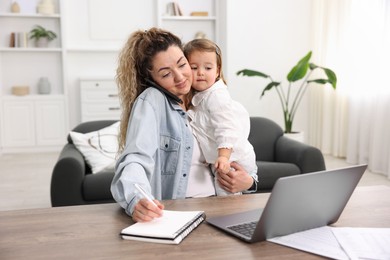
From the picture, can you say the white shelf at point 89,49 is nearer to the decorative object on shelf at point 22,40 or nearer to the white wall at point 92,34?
the white wall at point 92,34

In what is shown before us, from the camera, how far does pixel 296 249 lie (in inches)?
44.3

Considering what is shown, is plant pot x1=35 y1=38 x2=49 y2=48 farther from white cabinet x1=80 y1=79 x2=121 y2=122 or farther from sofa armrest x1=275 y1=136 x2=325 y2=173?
sofa armrest x1=275 y1=136 x2=325 y2=173

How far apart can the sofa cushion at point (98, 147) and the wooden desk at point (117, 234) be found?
79.2 inches

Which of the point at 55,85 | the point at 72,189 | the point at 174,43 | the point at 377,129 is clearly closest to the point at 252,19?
the point at 377,129

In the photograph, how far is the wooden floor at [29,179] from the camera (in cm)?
412

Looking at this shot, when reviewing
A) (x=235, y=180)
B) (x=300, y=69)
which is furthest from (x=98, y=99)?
(x=235, y=180)

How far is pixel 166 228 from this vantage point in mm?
1215

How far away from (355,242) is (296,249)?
0.16m

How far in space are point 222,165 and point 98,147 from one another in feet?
6.96

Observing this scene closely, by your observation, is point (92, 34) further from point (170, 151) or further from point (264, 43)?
point (170, 151)

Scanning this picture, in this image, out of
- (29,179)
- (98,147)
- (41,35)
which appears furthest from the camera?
(41,35)

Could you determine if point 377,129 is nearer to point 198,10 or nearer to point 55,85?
point 198,10

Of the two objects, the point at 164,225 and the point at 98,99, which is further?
the point at 98,99

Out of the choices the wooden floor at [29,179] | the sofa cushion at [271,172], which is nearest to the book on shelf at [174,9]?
the wooden floor at [29,179]
